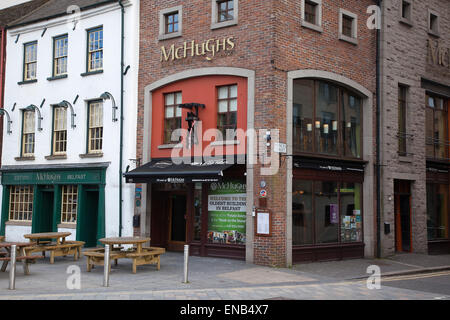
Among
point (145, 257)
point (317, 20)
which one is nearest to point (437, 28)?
point (317, 20)

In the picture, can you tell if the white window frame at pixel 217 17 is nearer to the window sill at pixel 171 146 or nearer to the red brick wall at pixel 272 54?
the red brick wall at pixel 272 54

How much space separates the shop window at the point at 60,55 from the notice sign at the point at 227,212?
903cm

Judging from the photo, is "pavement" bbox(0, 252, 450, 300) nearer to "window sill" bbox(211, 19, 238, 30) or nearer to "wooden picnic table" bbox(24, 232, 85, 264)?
"wooden picnic table" bbox(24, 232, 85, 264)

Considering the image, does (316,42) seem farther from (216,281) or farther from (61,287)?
(61,287)

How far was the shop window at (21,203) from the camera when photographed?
71.3ft

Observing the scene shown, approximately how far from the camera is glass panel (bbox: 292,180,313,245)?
606 inches

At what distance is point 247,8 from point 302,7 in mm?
1727

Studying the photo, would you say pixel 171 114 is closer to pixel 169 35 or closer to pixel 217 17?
pixel 169 35

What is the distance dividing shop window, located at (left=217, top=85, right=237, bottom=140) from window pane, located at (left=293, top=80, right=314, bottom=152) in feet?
6.25

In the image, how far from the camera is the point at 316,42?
16250 millimetres

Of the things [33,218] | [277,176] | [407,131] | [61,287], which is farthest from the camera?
[33,218]

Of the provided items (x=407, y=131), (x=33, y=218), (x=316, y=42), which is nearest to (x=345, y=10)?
(x=316, y=42)

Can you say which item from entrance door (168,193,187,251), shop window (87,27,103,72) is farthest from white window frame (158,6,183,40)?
entrance door (168,193,187,251)

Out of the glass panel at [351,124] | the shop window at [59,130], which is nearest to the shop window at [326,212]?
the glass panel at [351,124]
